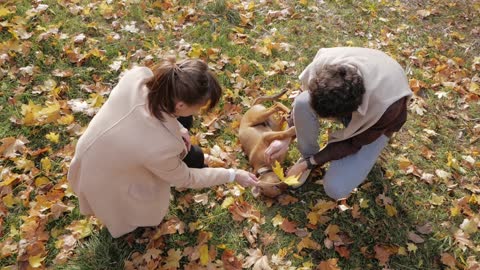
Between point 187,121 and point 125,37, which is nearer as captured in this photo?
point 187,121

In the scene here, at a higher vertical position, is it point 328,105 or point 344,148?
point 328,105

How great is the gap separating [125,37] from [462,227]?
3669 millimetres

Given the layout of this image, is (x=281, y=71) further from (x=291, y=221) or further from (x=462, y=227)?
(x=462, y=227)

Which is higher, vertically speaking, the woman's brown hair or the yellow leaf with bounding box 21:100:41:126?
the woman's brown hair

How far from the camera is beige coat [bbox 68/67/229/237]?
6.27ft

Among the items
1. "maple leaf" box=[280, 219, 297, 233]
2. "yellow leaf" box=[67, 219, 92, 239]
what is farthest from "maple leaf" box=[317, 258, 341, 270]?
"yellow leaf" box=[67, 219, 92, 239]

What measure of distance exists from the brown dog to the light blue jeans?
13 centimetres

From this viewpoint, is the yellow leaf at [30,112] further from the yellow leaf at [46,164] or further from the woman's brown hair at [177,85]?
the woman's brown hair at [177,85]

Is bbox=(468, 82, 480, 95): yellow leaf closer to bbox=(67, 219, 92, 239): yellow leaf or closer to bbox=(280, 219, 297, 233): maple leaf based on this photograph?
bbox=(280, 219, 297, 233): maple leaf

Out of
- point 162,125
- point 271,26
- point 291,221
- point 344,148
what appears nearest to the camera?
point 162,125

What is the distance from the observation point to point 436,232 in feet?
9.53

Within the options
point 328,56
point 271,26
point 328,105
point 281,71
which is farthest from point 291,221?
point 271,26

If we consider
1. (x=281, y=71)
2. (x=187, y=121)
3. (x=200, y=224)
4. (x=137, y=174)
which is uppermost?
(x=137, y=174)

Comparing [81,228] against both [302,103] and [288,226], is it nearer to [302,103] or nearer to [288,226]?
[288,226]
